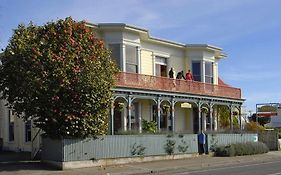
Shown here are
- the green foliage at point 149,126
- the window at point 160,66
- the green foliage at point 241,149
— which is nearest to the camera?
the green foliage at point 241,149

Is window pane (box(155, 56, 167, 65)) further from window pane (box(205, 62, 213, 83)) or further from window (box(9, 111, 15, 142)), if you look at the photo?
window (box(9, 111, 15, 142))

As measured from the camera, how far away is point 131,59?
31.5 meters

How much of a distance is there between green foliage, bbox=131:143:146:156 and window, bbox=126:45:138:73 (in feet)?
23.9

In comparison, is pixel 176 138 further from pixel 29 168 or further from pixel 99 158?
pixel 29 168

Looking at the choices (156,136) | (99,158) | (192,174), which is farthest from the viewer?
(156,136)

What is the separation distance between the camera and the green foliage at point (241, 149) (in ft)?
98.0

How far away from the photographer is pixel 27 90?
20.6 m

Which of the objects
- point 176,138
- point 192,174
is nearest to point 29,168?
point 192,174

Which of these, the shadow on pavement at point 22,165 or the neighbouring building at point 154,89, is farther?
the neighbouring building at point 154,89

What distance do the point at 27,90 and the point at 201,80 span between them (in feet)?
62.0

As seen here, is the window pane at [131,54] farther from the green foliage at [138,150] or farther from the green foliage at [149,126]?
the green foliage at [138,150]

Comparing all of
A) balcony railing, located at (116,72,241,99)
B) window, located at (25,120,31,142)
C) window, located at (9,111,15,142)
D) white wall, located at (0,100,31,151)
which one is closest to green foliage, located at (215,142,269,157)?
balcony railing, located at (116,72,241,99)

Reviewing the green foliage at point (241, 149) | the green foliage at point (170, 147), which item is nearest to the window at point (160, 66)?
the green foliage at point (241, 149)

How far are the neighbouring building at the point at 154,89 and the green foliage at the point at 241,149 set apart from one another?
11.6 feet
